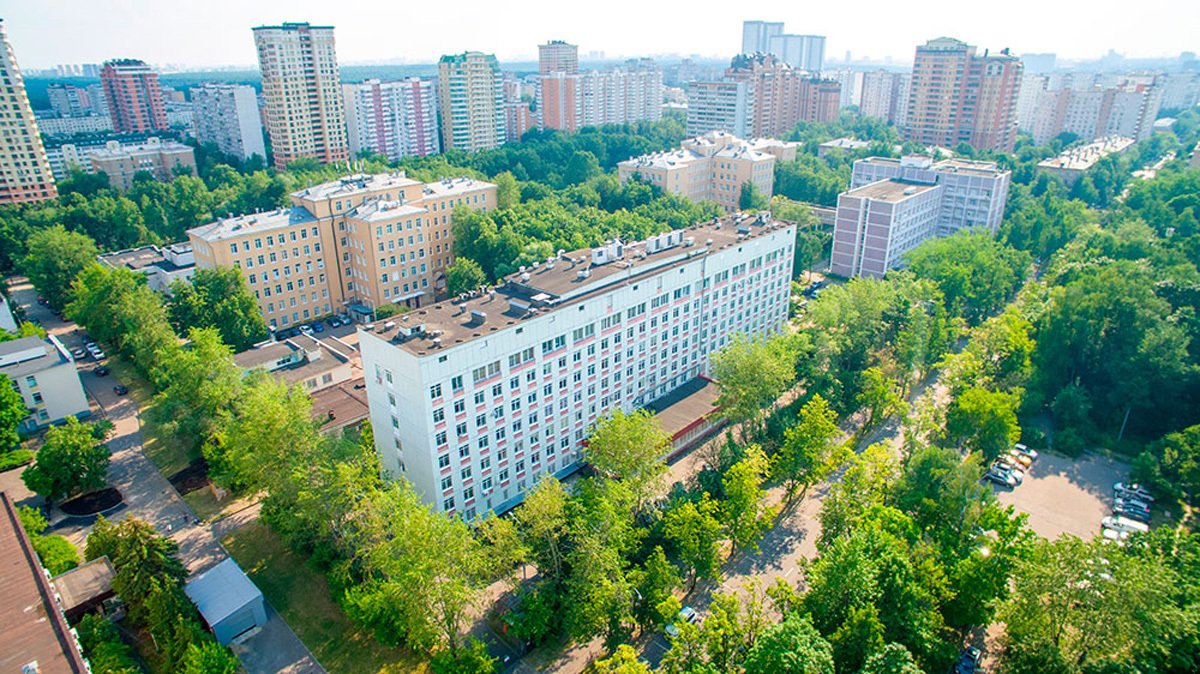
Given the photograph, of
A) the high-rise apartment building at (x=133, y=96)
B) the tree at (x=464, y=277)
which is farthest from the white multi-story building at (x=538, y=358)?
the high-rise apartment building at (x=133, y=96)

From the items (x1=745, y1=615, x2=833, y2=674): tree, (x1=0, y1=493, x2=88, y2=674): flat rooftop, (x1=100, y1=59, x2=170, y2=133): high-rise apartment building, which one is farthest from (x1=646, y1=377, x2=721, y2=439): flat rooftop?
(x1=100, y1=59, x2=170, y2=133): high-rise apartment building

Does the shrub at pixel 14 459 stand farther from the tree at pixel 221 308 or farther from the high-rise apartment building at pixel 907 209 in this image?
the high-rise apartment building at pixel 907 209

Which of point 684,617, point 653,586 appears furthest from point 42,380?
point 684,617

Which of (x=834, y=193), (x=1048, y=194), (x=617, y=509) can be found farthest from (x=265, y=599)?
(x=1048, y=194)

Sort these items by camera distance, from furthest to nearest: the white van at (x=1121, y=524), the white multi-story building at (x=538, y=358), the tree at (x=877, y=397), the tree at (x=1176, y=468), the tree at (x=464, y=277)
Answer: the tree at (x=464, y=277), the tree at (x=877, y=397), the tree at (x=1176, y=468), the white van at (x=1121, y=524), the white multi-story building at (x=538, y=358)

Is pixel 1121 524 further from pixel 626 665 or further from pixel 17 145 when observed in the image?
pixel 17 145

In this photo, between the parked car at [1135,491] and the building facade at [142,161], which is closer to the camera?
the parked car at [1135,491]

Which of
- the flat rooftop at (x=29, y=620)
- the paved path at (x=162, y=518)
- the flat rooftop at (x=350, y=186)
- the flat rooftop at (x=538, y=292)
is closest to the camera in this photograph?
the flat rooftop at (x=29, y=620)

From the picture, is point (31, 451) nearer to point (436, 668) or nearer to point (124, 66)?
point (436, 668)
